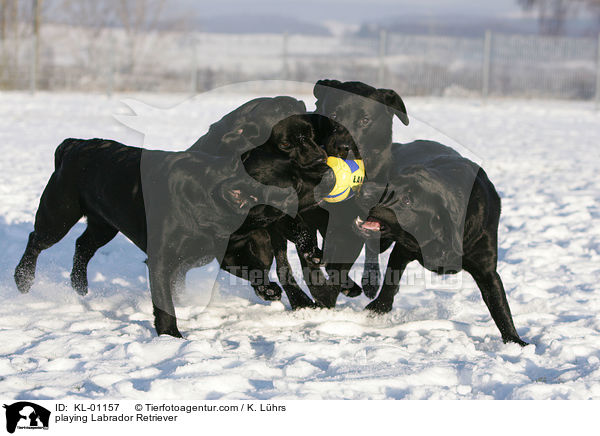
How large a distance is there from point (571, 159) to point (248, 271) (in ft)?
23.2

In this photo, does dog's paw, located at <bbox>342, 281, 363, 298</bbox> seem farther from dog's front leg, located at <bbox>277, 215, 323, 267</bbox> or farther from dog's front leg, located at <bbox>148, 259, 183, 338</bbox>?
dog's front leg, located at <bbox>148, 259, 183, 338</bbox>

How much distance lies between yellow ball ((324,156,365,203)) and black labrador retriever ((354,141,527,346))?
0.12 meters

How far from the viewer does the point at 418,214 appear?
330cm

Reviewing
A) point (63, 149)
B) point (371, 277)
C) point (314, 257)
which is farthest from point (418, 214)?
point (63, 149)

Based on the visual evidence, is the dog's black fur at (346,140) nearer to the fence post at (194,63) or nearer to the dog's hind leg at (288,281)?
the dog's hind leg at (288,281)

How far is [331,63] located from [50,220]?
66.5ft

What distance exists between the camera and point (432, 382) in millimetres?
2869

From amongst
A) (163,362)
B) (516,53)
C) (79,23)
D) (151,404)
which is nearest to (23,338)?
(163,362)

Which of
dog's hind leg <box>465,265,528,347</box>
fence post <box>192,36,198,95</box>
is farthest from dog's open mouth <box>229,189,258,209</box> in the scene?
fence post <box>192,36,198,95</box>

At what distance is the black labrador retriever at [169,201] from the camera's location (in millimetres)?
3309

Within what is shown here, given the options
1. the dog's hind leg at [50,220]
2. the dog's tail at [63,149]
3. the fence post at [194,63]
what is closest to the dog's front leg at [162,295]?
the dog's hind leg at [50,220]

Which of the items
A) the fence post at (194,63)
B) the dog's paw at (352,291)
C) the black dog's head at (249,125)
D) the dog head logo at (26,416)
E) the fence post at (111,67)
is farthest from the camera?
the fence post at (194,63)

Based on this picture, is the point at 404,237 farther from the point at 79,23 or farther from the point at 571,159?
the point at 79,23

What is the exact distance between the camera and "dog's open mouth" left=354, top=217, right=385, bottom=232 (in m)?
3.34
